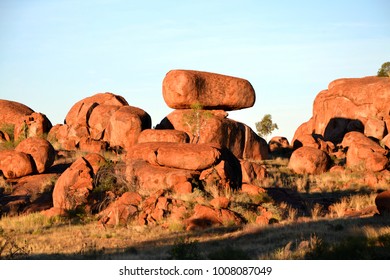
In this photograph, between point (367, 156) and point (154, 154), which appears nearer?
point (154, 154)

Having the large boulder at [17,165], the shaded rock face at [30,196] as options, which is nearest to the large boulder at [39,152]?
the large boulder at [17,165]

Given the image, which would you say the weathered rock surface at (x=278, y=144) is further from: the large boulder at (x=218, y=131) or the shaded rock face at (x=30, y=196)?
the shaded rock face at (x=30, y=196)

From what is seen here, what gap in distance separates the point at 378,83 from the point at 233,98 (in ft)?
49.4

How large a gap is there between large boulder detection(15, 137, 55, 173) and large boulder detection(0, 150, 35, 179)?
0.35 metres

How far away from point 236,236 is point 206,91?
25435 millimetres

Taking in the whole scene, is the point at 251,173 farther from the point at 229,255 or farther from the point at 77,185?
the point at 229,255

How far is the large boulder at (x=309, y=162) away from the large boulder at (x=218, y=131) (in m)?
5.09

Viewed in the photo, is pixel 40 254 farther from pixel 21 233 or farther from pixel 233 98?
pixel 233 98

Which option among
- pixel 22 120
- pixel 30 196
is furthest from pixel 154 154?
pixel 22 120

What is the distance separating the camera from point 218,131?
135 feet

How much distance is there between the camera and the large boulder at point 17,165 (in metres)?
31.6

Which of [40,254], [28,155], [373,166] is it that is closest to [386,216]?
[40,254]

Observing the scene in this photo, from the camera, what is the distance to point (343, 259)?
1354 centimetres

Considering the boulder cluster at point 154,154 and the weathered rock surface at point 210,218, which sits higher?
the boulder cluster at point 154,154
